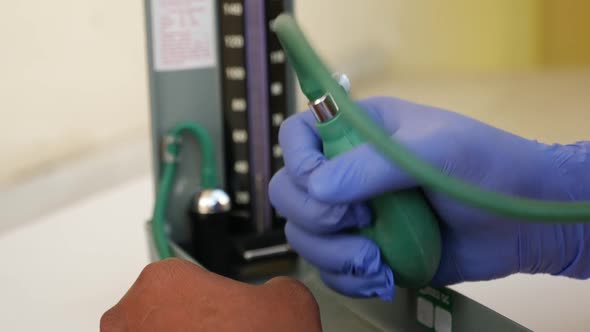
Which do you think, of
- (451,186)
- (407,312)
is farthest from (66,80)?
(451,186)

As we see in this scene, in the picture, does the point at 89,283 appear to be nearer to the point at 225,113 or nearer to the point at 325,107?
the point at 225,113

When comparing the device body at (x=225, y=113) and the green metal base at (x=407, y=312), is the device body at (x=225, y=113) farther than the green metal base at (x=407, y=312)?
Yes

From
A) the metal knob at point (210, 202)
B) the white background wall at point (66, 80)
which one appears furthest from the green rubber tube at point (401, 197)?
the white background wall at point (66, 80)

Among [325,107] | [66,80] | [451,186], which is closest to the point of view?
[451,186]

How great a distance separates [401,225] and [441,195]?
0.05 meters

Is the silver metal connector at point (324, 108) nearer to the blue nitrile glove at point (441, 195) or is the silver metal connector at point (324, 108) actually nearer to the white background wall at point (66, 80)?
the blue nitrile glove at point (441, 195)

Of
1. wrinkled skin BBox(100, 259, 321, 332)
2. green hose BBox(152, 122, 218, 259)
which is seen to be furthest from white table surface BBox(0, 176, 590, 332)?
wrinkled skin BBox(100, 259, 321, 332)

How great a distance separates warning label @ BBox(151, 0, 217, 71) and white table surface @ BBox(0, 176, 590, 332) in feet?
0.83

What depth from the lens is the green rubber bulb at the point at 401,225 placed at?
0.51 meters

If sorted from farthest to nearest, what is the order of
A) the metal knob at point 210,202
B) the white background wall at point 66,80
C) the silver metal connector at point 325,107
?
the white background wall at point 66,80 < the metal knob at point 210,202 < the silver metal connector at point 325,107

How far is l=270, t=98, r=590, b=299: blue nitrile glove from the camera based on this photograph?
0.50 metres

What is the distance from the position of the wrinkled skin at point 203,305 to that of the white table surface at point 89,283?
0.75ft

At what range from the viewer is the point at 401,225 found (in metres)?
0.51

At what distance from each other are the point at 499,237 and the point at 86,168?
2.78 feet
